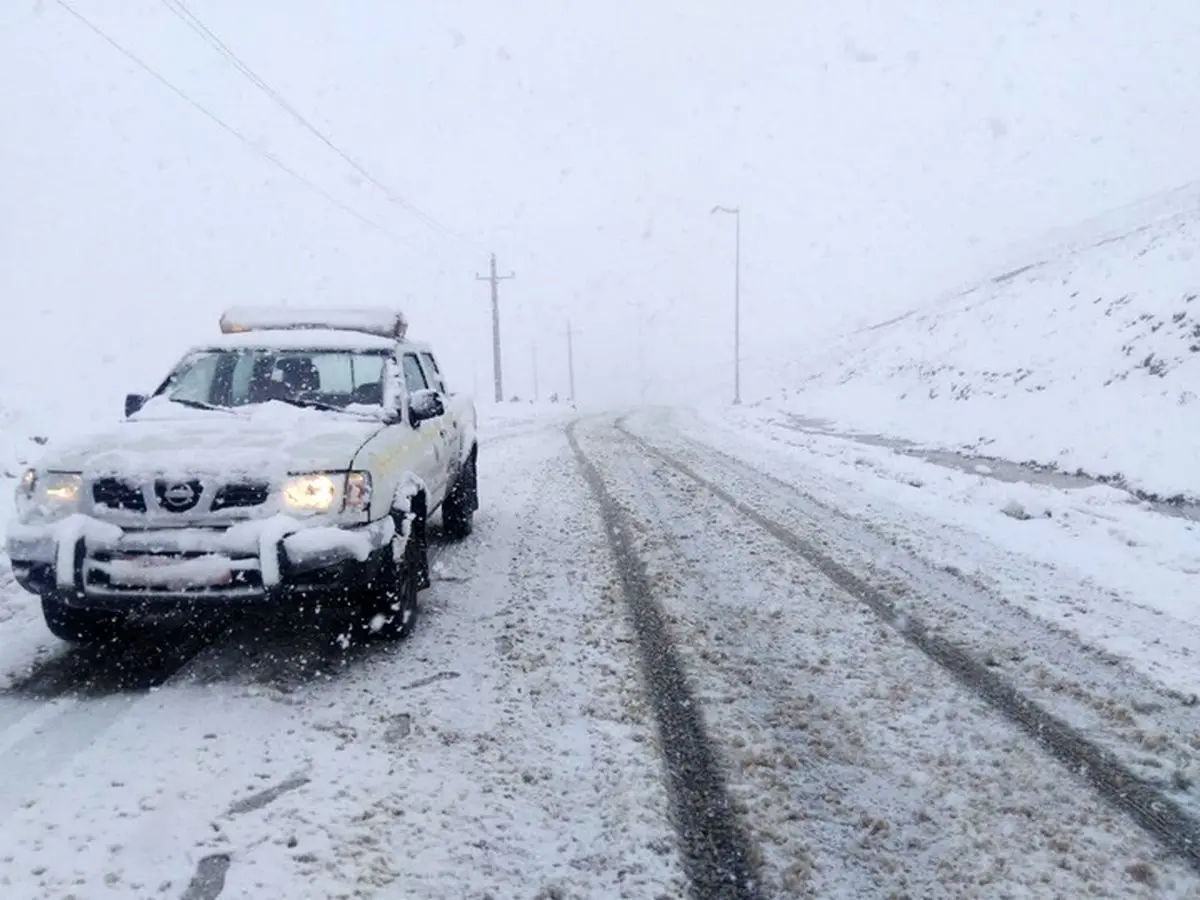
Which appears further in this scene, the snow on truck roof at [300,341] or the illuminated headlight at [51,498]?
the snow on truck roof at [300,341]

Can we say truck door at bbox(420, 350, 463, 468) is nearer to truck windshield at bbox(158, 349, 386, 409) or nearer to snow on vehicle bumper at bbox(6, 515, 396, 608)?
truck windshield at bbox(158, 349, 386, 409)

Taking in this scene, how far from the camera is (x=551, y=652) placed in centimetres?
451

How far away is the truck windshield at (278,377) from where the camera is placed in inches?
221

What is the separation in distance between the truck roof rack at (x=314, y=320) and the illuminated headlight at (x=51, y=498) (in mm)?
2441

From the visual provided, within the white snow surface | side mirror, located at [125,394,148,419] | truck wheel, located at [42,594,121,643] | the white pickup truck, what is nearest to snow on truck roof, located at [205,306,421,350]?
side mirror, located at [125,394,148,419]

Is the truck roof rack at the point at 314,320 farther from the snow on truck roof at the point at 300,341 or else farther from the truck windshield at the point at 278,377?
the truck windshield at the point at 278,377

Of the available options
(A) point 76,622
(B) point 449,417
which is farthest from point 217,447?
(B) point 449,417

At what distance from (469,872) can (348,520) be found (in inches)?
82.6

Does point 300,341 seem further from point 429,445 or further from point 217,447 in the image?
point 217,447

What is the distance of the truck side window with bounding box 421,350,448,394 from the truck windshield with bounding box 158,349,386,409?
1.36m

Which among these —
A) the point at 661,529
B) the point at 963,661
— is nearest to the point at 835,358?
the point at 661,529

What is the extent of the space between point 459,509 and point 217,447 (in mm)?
3399

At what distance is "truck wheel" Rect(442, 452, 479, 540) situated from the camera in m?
7.45

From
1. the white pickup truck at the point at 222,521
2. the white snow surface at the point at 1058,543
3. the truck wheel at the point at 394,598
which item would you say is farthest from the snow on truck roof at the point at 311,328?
the white snow surface at the point at 1058,543
